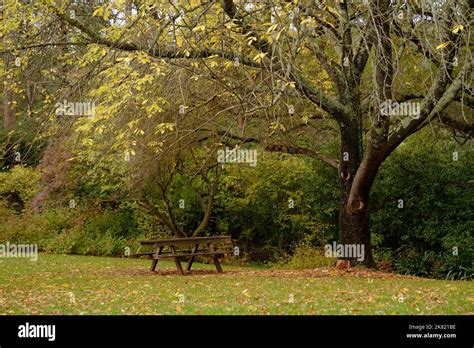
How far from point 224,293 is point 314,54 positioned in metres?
6.22

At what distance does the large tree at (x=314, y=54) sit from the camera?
11117 mm

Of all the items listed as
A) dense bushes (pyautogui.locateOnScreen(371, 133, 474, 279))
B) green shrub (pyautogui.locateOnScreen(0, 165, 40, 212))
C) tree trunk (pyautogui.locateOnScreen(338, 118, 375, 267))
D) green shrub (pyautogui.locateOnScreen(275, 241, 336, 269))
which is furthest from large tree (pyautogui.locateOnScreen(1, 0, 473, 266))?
green shrub (pyautogui.locateOnScreen(0, 165, 40, 212))

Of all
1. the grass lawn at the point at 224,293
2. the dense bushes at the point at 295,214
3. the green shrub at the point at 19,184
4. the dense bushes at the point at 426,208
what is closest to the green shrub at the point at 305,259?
the dense bushes at the point at 295,214

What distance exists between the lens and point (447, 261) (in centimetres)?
1767

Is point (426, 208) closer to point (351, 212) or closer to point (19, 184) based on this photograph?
point (351, 212)

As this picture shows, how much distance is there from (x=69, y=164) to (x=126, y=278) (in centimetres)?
867

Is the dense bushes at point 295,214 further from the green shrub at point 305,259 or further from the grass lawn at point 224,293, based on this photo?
the grass lawn at point 224,293

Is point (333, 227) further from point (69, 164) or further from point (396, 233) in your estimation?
point (69, 164)

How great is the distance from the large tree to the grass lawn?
2703 millimetres

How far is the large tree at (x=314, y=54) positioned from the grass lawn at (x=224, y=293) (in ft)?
8.87

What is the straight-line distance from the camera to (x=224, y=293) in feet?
35.9

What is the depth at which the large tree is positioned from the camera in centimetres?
1112

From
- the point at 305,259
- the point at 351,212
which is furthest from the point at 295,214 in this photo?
the point at 351,212

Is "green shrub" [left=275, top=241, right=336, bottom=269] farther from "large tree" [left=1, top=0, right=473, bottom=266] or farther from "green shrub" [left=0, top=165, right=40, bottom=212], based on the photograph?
"green shrub" [left=0, top=165, right=40, bottom=212]
